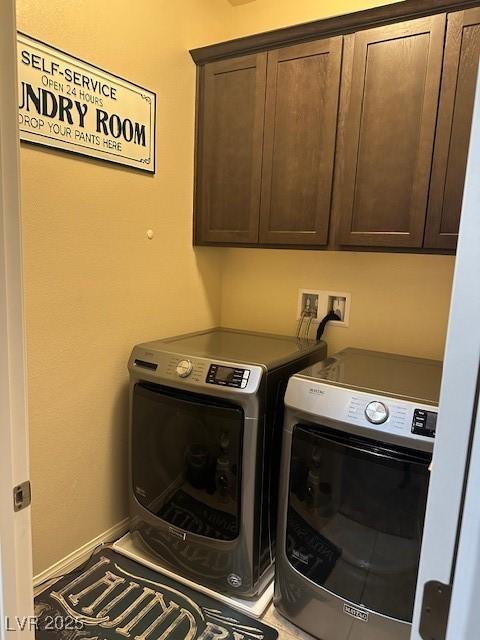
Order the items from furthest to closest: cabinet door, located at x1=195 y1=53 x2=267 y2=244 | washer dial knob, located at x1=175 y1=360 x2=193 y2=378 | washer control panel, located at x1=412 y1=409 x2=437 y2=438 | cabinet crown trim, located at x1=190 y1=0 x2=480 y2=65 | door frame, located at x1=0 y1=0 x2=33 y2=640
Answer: cabinet door, located at x1=195 y1=53 x2=267 y2=244
washer dial knob, located at x1=175 y1=360 x2=193 y2=378
cabinet crown trim, located at x1=190 y1=0 x2=480 y2=65
washer control panel, located at x1=412 y1=409 x2=437 y2=438
door frame, located at x1=0 y1=0 x2=33 y2=640

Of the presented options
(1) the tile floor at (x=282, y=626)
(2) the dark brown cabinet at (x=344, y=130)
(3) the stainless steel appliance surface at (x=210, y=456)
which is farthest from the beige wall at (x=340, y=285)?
(1) the tile floor at (x=282, y=626)

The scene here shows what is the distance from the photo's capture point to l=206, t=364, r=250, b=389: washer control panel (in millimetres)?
1436

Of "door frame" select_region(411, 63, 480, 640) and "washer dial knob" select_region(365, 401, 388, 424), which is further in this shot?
"washer dial knob" select_region(365, 401, 388, 424)

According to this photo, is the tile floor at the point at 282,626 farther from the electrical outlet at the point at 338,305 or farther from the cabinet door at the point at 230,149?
the cabinet door at the point at 230,149

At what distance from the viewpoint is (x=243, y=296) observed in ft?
7.41

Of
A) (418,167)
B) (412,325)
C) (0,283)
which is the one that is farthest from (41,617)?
(418,167)

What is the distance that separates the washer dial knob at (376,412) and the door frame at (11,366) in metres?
0.87

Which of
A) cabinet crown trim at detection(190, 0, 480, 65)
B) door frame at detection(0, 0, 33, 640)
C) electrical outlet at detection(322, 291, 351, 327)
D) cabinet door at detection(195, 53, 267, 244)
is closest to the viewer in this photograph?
door frame at detection(0, 0, 33, 640)

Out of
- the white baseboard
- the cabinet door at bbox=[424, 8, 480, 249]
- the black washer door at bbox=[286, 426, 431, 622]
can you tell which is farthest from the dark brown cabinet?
the white baseboard

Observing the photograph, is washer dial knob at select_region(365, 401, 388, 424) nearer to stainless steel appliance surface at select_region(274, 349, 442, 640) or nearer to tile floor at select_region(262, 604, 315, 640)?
stainless steel appliance surface at select_region(274, 349, 442, 640)

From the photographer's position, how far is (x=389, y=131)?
153 cm

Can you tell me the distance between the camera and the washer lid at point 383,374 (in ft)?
4.24

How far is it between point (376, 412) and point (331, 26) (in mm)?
1394

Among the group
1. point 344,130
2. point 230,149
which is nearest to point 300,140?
point 344,130
